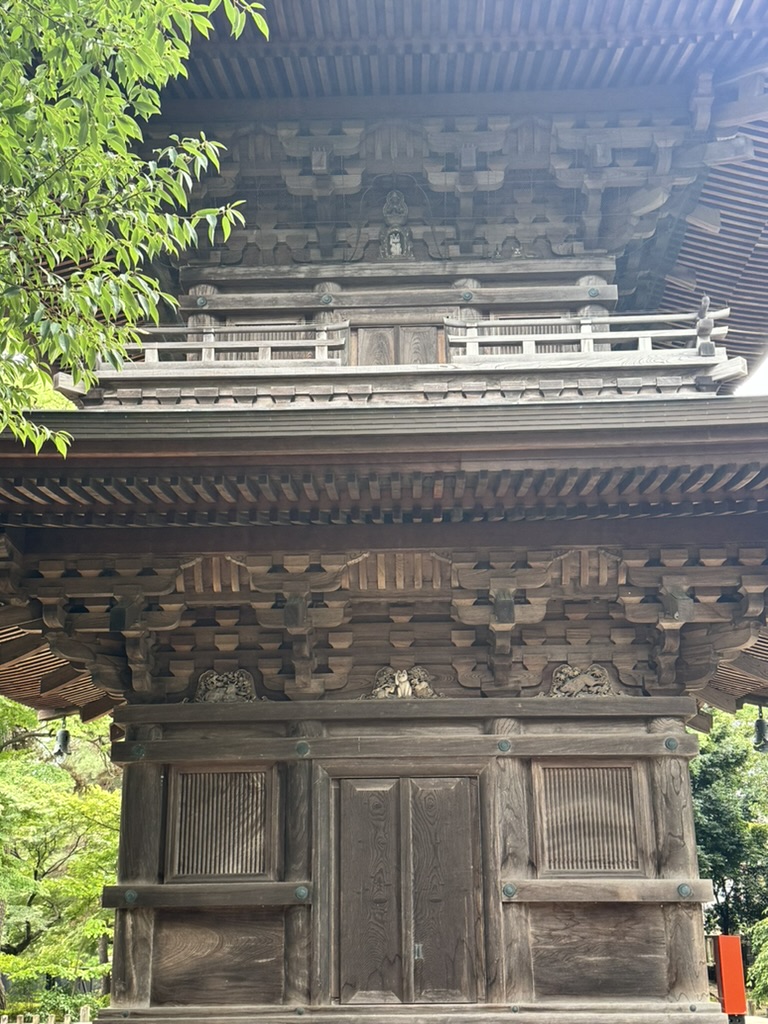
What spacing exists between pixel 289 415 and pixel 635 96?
4.80 m

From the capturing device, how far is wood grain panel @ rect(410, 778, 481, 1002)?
22.9ft

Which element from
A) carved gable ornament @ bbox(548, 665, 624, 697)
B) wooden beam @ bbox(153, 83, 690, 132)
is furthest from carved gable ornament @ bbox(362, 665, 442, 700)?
Result: wooden beam @ bbox(153, 83, 690, 132)

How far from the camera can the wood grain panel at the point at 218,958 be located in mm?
6957

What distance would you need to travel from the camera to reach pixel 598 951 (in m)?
6.97

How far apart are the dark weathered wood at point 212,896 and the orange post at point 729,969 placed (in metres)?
3.85

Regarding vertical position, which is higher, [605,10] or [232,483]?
[605,10]

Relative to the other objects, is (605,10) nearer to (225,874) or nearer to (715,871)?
(225,874)

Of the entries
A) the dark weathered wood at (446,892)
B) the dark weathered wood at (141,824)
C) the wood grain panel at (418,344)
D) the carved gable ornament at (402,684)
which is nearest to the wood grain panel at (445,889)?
the dark weathered wood at (446,892)

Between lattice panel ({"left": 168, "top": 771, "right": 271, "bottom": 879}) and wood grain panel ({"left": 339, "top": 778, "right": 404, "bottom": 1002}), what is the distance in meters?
0.63

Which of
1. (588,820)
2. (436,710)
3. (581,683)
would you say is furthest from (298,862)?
(581,683)

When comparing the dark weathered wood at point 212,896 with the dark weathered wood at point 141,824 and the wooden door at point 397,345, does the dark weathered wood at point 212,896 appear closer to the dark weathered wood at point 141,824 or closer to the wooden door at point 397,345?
the dark weathered wood at point 141,824

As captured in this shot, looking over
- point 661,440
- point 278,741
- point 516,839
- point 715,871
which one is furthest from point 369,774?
point 715,871

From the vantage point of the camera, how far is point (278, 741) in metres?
7.38

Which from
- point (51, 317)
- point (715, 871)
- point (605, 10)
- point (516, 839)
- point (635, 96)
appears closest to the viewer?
point (51, 317)
